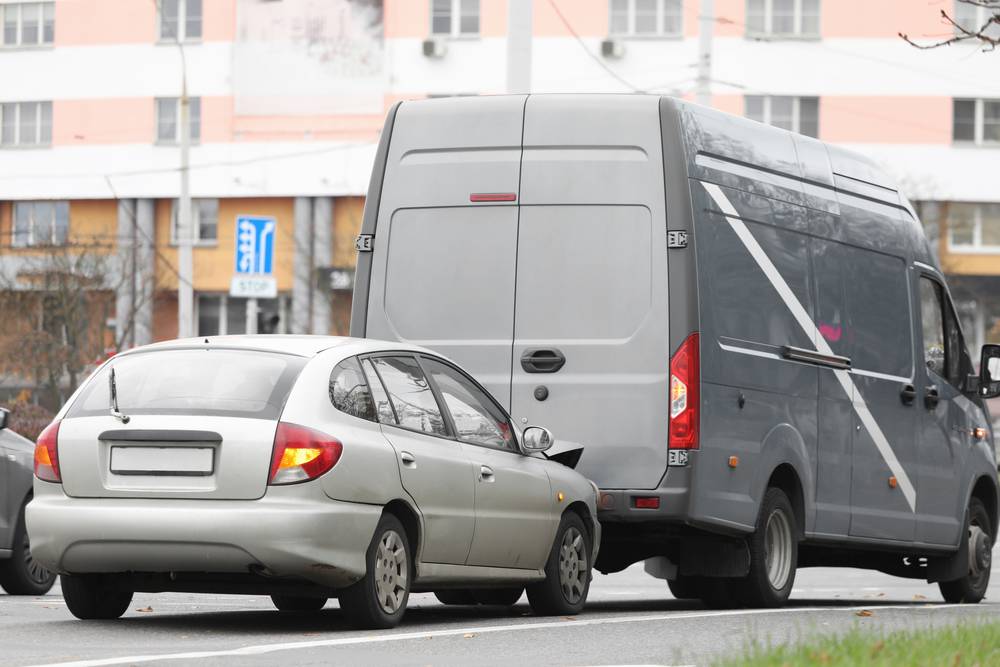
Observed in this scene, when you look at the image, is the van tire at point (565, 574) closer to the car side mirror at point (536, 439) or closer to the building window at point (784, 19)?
the car side mirror at point (536, 439)

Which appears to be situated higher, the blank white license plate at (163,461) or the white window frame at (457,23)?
the white window frame at (457,23)

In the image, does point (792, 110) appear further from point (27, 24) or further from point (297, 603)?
point (297, 603)

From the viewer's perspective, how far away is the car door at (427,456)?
987 cm

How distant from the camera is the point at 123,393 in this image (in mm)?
9648

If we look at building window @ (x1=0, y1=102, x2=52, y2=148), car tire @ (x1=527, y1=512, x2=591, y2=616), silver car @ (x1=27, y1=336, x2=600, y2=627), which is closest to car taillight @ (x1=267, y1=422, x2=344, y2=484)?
silver car @ (x1=27, y1=336, x2=600, y2=627)

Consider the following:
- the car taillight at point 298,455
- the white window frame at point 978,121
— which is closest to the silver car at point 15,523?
the car taillight at point 298,455

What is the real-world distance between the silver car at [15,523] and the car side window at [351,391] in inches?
163

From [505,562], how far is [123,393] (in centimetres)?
229

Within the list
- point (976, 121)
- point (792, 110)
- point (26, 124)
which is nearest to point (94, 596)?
point (792, 110)

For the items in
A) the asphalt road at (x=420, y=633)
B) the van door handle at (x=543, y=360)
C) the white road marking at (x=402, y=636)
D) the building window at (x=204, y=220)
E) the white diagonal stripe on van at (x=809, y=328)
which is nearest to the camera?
the white road marking at (x=402, y=636)

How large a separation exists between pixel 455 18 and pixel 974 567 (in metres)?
40.6

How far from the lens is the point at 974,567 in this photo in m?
15.1

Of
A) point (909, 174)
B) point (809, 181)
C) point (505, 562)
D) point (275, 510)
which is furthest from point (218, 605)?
point (909, 174)

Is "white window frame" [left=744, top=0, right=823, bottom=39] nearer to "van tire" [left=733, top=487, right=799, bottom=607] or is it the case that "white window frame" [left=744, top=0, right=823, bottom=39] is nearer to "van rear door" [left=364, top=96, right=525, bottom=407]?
"van tire" [left=733, top=487, right=799, bottom=607]
